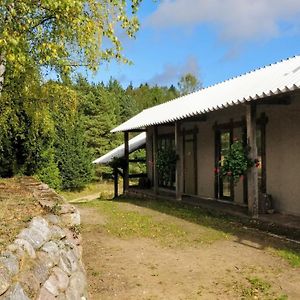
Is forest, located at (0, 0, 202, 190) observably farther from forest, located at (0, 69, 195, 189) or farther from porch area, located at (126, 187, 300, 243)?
porch area, located at (126, 187, 300, 243)

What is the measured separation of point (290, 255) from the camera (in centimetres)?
673

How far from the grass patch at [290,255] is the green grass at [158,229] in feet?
4.89

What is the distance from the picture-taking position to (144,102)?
62.4 m

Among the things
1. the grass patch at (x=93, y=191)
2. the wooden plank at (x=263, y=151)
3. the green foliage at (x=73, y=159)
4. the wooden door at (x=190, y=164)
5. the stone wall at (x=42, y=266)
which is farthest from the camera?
the green foliage at (x=73, y=159)

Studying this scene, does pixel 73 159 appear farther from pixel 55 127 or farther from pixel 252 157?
pixel 252 157

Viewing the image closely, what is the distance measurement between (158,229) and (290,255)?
133 inches

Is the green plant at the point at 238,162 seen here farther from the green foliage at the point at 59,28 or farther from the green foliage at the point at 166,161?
the green foliage at the point at 166,161

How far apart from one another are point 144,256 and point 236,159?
12.0ft

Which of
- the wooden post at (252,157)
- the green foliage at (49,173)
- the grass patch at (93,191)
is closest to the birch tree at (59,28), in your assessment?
the wooden post at (252,157)

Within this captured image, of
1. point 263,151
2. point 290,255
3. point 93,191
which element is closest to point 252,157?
point 263,151

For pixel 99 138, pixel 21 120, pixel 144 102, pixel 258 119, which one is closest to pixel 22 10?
pixel 258 119

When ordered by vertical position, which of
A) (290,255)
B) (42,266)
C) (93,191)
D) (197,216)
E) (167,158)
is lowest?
(93,191)

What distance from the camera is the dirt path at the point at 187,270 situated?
5316 mm

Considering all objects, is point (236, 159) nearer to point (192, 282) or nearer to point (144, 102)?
point (192, 282)
